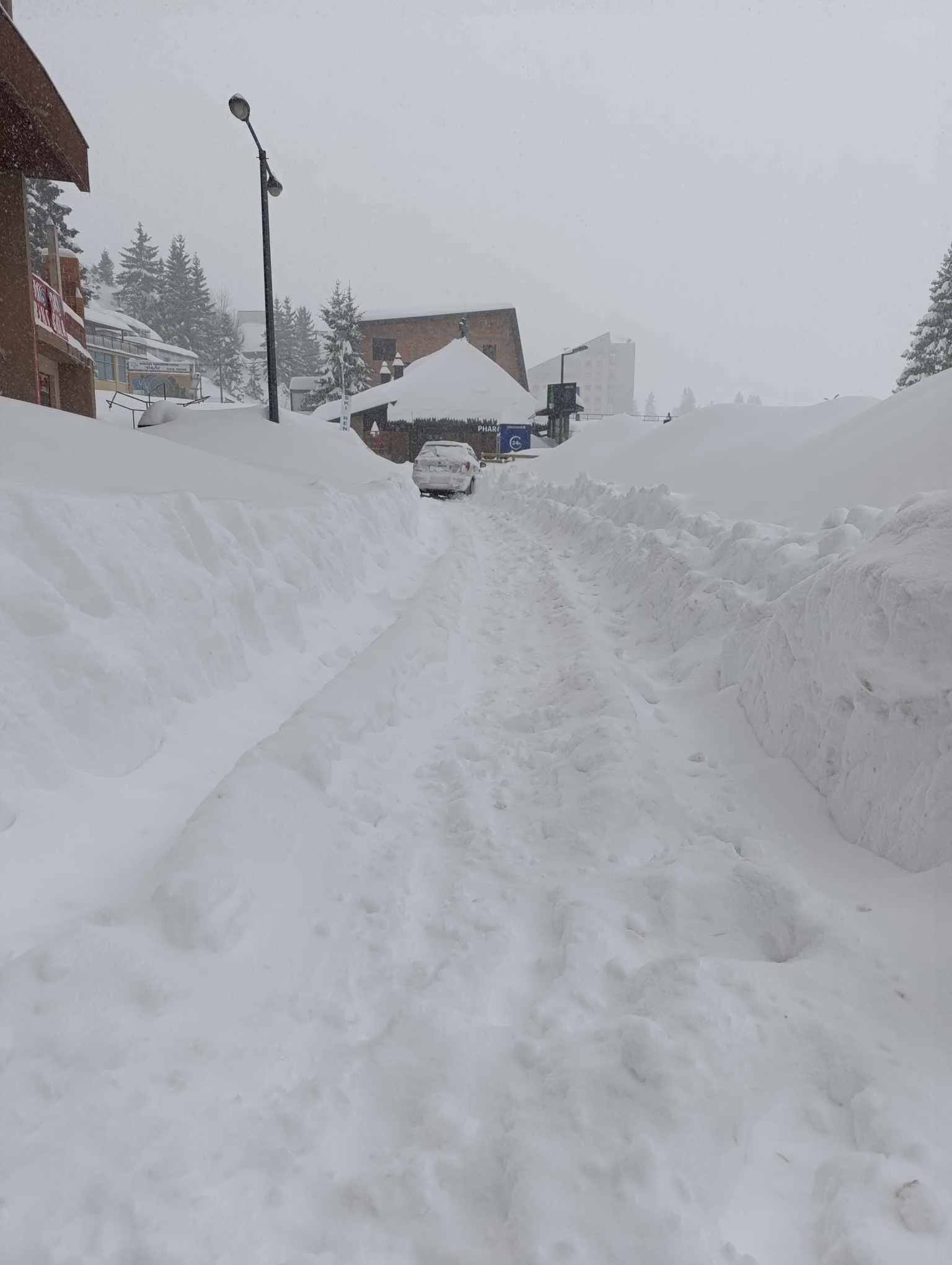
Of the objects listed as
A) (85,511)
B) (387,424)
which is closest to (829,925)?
(85,511)

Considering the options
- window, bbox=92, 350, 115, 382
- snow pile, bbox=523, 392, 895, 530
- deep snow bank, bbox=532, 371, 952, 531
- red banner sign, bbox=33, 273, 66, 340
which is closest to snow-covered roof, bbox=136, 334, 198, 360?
window, bbox=92, 350, 115, 382

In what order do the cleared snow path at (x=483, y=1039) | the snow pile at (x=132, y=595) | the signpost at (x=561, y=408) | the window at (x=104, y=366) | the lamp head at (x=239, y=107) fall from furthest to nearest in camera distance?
1. the window at (x=104, y=366)
2. the signpost at (x=561, y=408)
3. the lamp head at (x=239, y=107)
4. the snow pile at (x=132, y=595)
5. the cleared snow path at (x=483, y=1039)

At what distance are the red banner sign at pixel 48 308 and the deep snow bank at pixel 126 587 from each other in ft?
23.3

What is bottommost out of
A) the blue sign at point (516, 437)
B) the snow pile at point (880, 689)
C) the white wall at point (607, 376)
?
the snow pile at point (880, 689)

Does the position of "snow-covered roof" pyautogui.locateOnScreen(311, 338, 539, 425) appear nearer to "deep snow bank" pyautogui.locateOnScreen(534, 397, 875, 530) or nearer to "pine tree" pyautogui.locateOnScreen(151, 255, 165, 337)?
"deep snow bank" pyautogui.locateOnScreen(534, 397, 875, 530)

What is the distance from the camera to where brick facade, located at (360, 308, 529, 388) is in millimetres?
56594

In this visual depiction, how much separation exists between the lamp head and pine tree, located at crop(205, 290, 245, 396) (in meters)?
66.7

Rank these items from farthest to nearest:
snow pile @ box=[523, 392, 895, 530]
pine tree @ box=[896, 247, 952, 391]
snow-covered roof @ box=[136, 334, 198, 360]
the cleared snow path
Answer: snow-covered roof @ box=[136, 334, 198, 360]
pine tree @ box=[896, 247, 952, 391]
snow pile @ box=[523, 392, 895, 530]
the cleared snow path

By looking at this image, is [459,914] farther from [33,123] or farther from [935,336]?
[935,336]

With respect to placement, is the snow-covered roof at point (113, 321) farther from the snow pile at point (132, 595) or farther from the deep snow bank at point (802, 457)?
the snow pile at point (132, 595)

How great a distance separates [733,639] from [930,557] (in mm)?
1836

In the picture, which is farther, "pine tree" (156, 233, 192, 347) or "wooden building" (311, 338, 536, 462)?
"pine tree" (156, 233, 192, 347)

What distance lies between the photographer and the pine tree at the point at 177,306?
73.5m

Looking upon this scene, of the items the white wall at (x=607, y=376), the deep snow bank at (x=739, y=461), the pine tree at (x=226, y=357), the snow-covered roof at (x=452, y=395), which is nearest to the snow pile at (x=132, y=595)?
the deep snow bank at (x=739, y=461)
